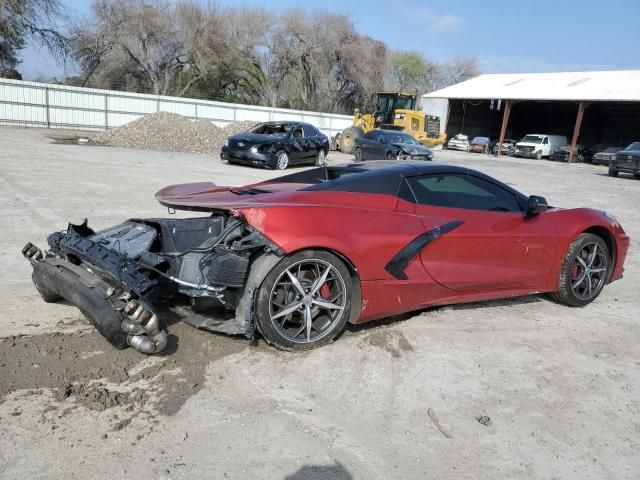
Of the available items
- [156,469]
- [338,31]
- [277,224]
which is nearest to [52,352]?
[156,469]

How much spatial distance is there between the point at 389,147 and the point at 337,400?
18.9m

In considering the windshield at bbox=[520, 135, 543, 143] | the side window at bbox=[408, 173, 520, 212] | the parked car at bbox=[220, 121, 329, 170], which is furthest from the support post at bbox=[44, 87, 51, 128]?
the windshield at bbox=[520, 135, 543, 143]

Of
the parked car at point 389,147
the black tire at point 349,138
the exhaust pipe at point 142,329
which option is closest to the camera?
the exhaust pipe at point 142,329

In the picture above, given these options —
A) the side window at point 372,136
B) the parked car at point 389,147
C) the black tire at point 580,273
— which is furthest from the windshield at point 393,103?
the black tire at point 580,273

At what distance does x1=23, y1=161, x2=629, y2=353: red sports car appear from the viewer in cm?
353

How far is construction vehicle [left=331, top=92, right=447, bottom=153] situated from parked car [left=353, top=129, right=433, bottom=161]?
20.7ft

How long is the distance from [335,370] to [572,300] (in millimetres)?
2882

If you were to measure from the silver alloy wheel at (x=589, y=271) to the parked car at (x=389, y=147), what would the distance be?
51.9ft

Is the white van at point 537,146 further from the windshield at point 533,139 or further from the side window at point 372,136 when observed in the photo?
the side window at point 372,136

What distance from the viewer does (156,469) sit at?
2.47 meters

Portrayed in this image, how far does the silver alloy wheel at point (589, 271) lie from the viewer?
517cm

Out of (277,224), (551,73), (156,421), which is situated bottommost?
(156,421)

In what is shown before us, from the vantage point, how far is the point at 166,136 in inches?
894

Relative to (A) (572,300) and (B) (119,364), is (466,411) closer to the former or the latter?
(B) (119,364)
